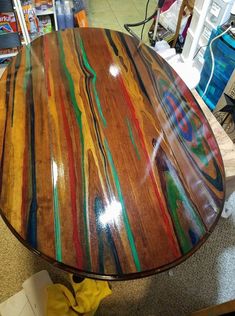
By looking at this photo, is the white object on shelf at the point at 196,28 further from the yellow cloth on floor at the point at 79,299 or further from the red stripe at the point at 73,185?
the yellow cloth on floor at the point at 79,299

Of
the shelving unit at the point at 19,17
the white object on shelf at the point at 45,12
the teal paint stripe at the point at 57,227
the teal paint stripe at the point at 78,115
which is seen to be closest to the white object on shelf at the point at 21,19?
the shelving unit at the point at 19,17

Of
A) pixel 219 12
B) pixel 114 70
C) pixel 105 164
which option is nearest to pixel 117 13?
pixel 219 12

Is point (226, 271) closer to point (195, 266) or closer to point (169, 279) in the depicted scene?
point (195, 266)

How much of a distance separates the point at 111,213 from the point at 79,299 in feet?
1.79

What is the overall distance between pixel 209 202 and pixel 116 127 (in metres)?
0.35

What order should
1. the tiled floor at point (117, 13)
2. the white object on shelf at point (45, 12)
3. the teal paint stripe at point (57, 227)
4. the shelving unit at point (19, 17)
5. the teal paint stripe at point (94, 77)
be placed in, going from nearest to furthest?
1. the teal paint stripe at point (57, 227)
2. the teal paint stripe at point (94, 77)
3. the shelving unit at point (19, 17)
4. the white object on shelf at point (45, 12)
5. the tiled floor at point (117, 13)

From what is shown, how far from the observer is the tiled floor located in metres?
2.38

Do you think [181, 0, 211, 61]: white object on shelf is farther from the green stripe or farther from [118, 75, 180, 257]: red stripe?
the green stripe

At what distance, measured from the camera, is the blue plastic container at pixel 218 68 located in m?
1.45

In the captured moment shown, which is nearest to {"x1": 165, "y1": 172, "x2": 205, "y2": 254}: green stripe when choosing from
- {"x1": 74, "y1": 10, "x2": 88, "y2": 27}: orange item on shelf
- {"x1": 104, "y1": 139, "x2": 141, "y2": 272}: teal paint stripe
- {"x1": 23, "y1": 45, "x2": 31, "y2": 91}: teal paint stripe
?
{"x1": 104, "y1": 139, "x2": 141, "y2": 272}: teal paint stripe

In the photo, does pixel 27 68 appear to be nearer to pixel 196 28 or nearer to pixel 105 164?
pixel 105 164

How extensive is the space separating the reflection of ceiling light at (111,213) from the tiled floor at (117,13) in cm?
205

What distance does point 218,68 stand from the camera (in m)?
1.57

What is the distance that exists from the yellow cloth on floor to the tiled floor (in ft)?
6.83
